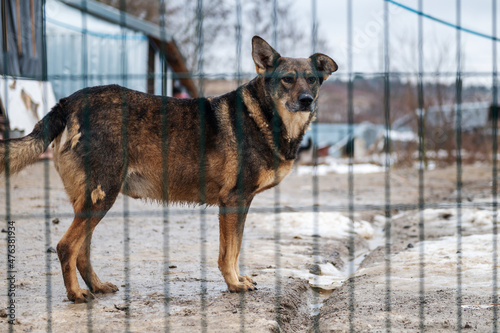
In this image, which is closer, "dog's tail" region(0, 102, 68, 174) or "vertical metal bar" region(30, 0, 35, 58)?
"dog's tail" region(0, 102, 68, 174)

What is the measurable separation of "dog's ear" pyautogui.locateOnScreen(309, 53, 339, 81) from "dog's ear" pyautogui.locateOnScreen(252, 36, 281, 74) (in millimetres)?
320

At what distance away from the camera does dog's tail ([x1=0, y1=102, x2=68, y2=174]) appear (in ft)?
11.6

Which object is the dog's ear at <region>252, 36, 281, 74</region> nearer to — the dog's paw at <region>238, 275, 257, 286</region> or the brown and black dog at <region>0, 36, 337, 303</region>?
the brown and black dog at <region>0, 36, 337, 303</region>

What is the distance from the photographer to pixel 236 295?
13.0ft

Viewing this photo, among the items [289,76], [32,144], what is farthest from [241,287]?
[32,144]

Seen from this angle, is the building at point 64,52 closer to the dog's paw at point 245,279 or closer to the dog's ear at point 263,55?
the dog's ear at point 263,55

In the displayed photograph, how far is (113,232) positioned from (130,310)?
275 centimetres

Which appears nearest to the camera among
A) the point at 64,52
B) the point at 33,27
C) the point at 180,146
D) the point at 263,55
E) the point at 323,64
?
the point at 180,146

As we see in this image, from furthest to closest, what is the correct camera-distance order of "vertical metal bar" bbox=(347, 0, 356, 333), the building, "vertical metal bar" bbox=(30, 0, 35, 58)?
"vertical metal bar" bbox=(30, 0, 35, 58), the building, "vertical metal bar" bbox=(347, 0, 356, 333)

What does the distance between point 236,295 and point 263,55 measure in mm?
1796

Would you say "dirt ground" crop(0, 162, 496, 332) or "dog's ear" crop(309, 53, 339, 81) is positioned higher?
"dog's ear" crop(309, 53, 339, 81)

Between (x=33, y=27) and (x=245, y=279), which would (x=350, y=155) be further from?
(x=33, y=27)

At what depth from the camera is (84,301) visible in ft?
12.1

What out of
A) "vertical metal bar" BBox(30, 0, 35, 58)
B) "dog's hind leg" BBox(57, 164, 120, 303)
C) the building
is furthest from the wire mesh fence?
"vertical metal bar" BBox(30, 0, 35, 58)
